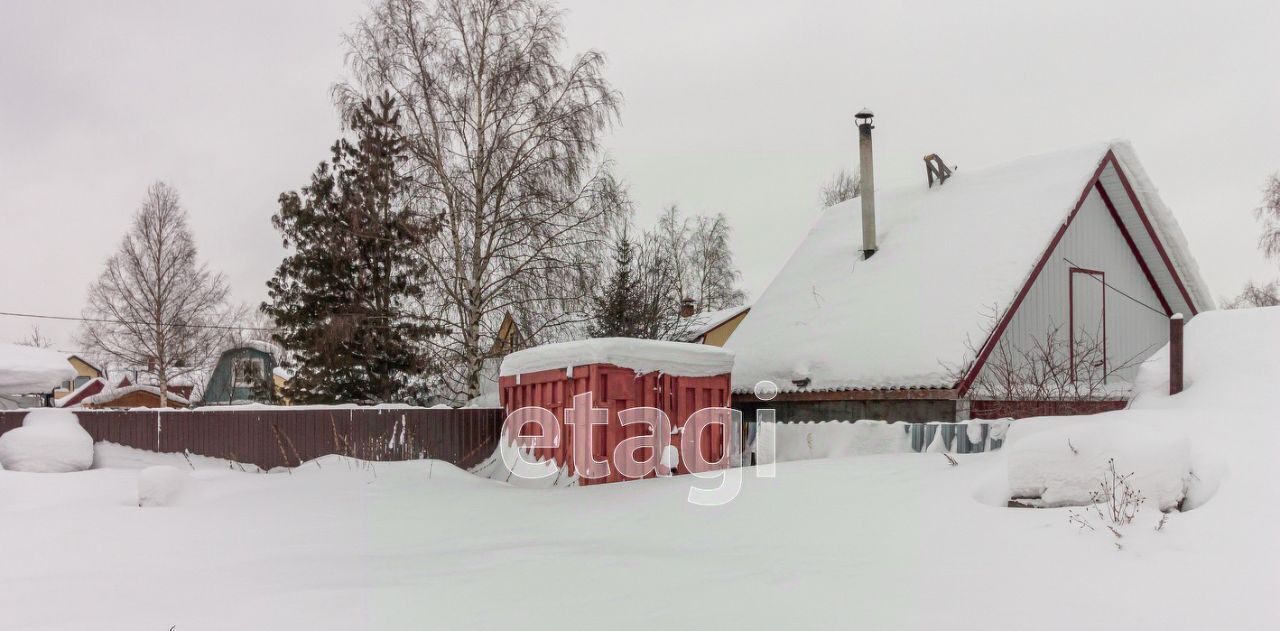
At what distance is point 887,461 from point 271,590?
5959mm

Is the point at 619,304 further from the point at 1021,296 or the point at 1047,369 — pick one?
the point at 1047,369

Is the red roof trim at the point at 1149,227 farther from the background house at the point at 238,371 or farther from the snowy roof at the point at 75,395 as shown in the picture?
the background house at the point at 238,371

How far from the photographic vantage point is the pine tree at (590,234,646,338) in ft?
58.2

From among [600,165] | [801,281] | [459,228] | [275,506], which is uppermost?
[600,165]

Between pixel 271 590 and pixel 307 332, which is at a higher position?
pixel 307 332

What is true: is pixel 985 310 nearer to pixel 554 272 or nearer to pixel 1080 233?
pixel 1080 233

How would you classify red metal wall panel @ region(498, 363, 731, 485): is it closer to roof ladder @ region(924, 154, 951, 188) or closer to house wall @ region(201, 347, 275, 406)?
roof ladder @ region(924, 154, 951, 188)

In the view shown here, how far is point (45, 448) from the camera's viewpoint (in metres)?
12.6

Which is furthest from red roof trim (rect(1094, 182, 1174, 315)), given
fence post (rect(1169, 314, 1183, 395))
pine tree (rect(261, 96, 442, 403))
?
pine tree (rect(261, 96, 442, 403))

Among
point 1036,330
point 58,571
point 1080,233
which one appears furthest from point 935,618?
point 1080,233

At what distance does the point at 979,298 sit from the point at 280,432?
1057 centimetres

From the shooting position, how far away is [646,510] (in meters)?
9.14

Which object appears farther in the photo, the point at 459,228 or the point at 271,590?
the point at 459,228

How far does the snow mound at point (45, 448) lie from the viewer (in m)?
12.5
